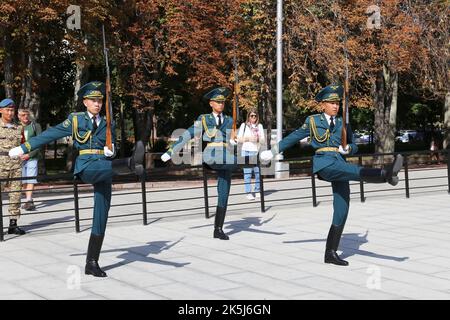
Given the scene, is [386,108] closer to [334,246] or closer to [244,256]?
[244,256]

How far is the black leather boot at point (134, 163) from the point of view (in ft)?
26.9

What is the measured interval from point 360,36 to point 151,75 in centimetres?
804

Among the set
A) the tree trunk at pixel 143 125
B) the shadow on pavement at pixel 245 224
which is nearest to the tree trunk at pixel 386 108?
the tree trunk at pixel 143 125

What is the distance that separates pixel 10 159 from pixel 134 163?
4.75 metres

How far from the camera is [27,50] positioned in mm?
23328

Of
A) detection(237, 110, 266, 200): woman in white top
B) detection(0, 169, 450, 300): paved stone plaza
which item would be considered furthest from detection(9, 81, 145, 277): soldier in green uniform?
detection(237, 110, 266, 200): woman in white top

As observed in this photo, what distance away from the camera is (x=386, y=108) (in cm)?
3356

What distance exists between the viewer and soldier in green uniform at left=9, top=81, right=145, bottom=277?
8516 mm

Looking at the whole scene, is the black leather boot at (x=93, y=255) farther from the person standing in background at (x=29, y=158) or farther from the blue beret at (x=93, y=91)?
the person standing in background at (x=29, y=158)

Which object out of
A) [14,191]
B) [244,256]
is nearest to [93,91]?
[244,256]

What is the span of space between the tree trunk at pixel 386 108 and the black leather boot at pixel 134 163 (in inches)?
948

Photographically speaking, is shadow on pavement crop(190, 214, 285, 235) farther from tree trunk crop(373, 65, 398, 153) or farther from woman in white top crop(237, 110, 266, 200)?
tree trunk crop(373, 65, 398, 153)

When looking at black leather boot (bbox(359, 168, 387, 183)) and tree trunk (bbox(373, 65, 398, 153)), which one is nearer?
black leather boot (bbox(359, 168, 387, 183))

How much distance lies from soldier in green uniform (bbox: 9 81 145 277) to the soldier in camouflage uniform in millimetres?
3622
